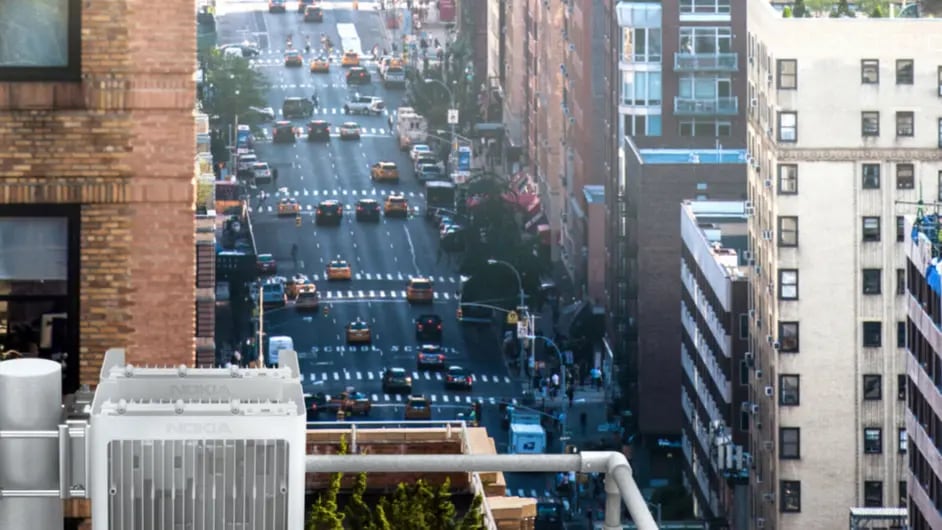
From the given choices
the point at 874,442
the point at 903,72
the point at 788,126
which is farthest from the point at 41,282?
the point at 788,126

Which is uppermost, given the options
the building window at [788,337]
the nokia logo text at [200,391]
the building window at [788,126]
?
the nokia logo text at [200,391]

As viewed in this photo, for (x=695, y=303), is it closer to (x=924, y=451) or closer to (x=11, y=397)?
(x=924, y=451)

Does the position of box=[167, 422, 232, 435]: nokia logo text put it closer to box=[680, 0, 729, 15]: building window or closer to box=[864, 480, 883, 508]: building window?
box=[864, 480, 883, 508]: building window

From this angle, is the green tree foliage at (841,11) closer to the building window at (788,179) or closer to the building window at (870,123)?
the building window at (870,123)

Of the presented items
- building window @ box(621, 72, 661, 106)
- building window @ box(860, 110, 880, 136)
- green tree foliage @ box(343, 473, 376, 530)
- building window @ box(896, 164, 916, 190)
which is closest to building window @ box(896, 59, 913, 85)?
building window @ box(860, 110, 880, 136)

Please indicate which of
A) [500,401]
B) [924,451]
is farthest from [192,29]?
[500,401]

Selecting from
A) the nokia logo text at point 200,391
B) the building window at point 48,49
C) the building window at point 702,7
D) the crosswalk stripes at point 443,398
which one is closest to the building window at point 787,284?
the crosswalk stripes at point 443,398

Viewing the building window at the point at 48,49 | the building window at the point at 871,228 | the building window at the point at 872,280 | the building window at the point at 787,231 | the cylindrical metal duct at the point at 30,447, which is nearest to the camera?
the cylindrical metal duct at the point at 30,447

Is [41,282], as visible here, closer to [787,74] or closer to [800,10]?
[787,74]
